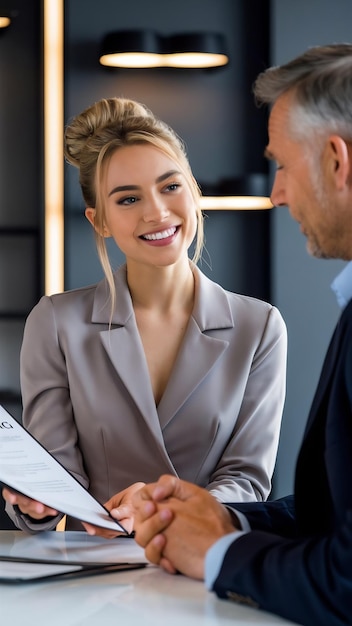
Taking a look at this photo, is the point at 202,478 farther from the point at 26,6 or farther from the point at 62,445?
the point at 26,6

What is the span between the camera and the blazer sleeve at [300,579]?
1409 millimetres

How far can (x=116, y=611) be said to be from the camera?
4.89 ft

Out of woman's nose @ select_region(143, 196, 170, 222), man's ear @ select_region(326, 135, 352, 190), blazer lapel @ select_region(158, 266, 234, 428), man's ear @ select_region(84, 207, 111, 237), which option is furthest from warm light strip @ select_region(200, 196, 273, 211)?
man's ear @ select_region(326, 135, 352, 190)

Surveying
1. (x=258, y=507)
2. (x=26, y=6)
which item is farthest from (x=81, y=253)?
(x=258, y=507)

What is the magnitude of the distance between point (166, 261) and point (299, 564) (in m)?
1.31

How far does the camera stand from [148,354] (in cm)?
272

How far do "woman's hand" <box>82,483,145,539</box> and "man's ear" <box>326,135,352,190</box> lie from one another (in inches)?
31.1

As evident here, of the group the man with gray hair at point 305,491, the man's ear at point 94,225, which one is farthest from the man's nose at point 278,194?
the man's ear at point 94,225

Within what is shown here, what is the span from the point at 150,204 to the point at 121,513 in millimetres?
865

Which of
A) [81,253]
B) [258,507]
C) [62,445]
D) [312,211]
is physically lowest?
[81,253]

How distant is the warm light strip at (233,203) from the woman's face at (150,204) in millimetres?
2647

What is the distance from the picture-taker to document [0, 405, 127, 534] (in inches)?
73.3

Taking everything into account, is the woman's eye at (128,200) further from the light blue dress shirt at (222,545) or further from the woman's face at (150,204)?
the light blue dress shirt at (222,545)

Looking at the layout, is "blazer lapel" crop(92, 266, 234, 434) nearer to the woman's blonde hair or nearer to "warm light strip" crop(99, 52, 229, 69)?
the woman's blonde hair
